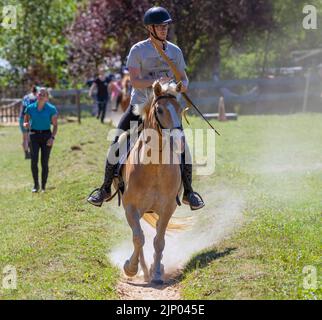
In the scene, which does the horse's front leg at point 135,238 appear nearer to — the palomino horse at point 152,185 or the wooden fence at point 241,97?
the palomino horse at point 152,185

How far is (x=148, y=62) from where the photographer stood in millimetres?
9016

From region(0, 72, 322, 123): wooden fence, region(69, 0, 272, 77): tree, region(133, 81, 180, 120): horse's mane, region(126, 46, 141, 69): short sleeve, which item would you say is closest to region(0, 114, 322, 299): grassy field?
region(133, 81, 180, 120): horse's mane

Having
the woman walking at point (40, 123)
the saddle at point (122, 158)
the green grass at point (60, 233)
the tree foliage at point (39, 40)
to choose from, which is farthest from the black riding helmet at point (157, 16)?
the tree foliage at point (39, 40)

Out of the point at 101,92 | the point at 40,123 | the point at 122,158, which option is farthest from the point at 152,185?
the point at 101,92

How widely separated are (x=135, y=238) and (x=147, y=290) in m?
0.63

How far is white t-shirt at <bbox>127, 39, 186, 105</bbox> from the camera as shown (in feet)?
29.5

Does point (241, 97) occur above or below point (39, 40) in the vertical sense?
below

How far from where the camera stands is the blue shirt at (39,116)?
15.8 metres

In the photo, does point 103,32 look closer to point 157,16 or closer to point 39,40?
point 39,40

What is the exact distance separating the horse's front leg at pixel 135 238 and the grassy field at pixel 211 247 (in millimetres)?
222

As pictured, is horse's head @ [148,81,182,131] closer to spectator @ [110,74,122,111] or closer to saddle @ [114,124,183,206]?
saddle @ [114,124,183,206]

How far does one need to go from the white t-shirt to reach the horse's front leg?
1375mm

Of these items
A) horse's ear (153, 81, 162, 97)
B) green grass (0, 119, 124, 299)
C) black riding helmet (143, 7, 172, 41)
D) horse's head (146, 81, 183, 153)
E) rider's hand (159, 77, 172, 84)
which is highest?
black riding helmet (143, 7, 172, 41)

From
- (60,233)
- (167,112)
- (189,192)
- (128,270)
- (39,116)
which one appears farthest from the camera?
(39,116)
